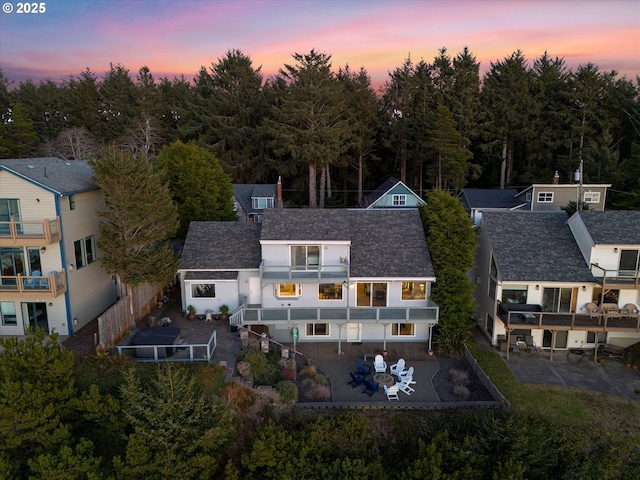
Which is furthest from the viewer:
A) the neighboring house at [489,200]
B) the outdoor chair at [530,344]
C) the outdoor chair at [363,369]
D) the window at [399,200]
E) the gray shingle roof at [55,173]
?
the window at [399,200]

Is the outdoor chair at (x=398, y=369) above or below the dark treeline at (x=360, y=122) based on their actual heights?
below

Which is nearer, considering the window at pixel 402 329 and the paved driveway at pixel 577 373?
the paved driveway at pixel 577 373

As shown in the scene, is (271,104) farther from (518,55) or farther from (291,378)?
(291,378)

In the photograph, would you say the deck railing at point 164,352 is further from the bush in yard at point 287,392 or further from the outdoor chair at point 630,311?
the outdoor chair at point 630,311

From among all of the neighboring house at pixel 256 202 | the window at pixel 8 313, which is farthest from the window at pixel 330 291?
the neighboring house at pixel 256 202

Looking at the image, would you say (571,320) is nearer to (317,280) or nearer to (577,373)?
(577,373)

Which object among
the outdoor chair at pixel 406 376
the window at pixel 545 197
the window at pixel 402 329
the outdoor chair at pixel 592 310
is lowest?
the outdoor chair at pixel 406 376

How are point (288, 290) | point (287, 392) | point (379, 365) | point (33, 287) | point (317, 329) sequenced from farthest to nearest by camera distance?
point (317, 329) < point (288, 290) < point (379, 365) < point (33, 287) < point (287, 392)

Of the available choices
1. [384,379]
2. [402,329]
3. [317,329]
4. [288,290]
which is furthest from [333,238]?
[384,379]
